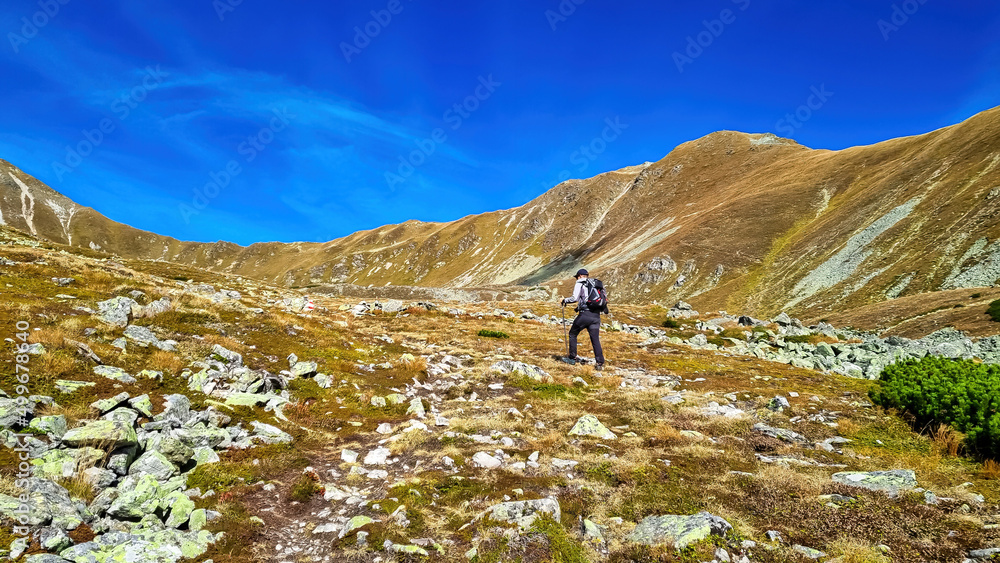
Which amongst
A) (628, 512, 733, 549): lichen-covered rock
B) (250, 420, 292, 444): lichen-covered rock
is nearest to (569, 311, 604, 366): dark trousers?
(628, 512, 733, 549): lichen-covered rock

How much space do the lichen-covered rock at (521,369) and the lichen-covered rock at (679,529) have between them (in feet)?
33.4

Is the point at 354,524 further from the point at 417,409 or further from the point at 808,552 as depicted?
the point at 808,552

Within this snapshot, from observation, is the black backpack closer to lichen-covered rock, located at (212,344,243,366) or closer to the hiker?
the hiker

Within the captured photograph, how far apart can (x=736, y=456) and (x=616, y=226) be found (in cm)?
17732

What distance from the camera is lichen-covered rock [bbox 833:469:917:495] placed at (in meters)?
6.88

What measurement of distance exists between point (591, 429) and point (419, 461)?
4316 mm

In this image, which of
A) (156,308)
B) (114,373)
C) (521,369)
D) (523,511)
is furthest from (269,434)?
(156,308)

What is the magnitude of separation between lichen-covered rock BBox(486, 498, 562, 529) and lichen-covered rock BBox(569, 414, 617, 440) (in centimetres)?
393

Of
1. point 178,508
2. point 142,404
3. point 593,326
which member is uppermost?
point 142,404

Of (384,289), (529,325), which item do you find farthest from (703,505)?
(384,289)

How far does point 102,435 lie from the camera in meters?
6.95

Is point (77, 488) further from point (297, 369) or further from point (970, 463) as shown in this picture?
point (970, 463)

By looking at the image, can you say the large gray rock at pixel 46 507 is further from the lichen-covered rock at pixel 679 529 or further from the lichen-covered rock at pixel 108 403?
the lichen-covered rock at pixel 679 529

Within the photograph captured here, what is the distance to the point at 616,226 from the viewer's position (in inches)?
7028
